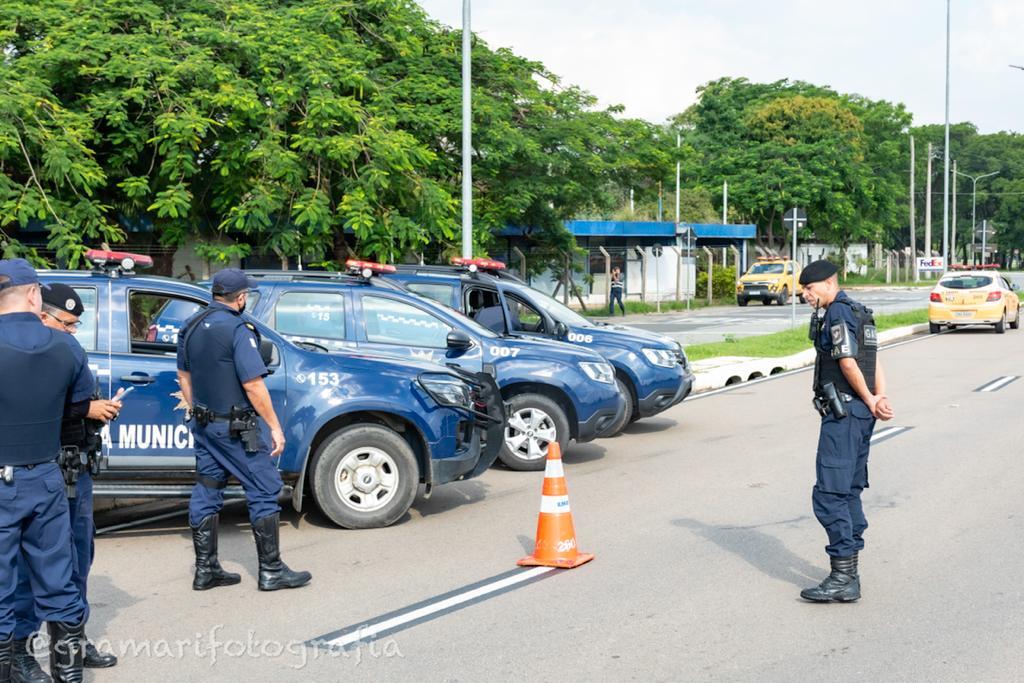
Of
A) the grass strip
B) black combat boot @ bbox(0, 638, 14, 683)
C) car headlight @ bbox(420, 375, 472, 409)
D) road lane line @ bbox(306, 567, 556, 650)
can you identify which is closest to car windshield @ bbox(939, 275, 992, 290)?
the grass strip

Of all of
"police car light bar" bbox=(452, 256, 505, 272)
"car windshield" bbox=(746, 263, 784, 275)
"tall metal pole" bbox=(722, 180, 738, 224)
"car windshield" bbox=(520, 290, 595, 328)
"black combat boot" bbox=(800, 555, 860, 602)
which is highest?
"tall metal pole" bbox=(722, 180, 738, 224)

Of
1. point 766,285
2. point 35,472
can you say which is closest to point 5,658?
point 35,472

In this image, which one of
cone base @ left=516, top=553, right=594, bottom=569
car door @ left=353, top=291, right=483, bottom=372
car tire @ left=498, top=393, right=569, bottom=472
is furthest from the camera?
car tire @ left=498, top=393, right=569, bottom=472

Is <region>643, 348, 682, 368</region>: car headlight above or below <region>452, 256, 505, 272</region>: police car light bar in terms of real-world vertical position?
below

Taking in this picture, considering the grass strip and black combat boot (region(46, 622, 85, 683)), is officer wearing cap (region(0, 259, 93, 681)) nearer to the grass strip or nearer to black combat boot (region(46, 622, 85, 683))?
black combat boot (region(46, 622, 85, 683))

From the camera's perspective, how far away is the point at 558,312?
13.1 meters

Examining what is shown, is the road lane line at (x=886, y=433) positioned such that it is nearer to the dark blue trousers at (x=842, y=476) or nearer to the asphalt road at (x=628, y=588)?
the asphalt road at (x=628, y=588)

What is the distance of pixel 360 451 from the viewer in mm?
8273

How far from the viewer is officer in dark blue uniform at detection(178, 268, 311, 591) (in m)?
6.68

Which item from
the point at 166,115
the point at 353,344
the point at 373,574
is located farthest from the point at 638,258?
the point at 373,574

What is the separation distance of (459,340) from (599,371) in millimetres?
1461

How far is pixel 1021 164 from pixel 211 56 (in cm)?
10205

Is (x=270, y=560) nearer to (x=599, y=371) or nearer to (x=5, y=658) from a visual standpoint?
(x=5, y=658)

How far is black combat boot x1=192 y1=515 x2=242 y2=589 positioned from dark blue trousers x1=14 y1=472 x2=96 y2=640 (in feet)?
4.33
